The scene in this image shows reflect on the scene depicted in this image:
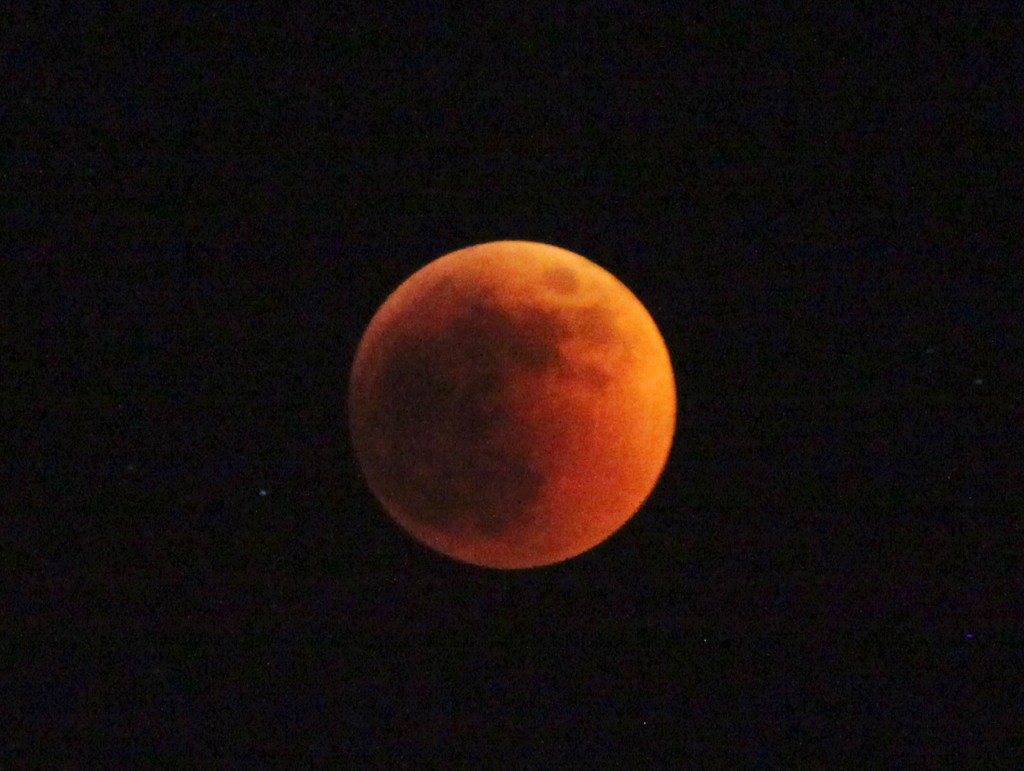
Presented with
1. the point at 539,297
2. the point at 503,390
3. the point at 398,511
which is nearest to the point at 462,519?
the point at 398,511

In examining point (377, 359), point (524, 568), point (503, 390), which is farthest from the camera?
point (524, 568)

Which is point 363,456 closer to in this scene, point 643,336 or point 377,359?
point 377,359

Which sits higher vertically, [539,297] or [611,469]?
[539,297]

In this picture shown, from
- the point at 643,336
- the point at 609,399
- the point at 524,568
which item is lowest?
the point at 524,568

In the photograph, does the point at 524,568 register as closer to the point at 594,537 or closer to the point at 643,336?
the point at 594,537

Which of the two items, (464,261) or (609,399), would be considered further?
(464,261)

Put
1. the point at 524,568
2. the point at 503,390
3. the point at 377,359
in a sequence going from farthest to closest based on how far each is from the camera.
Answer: the point at 524,568
the point at 377,359
the point at 503,390
